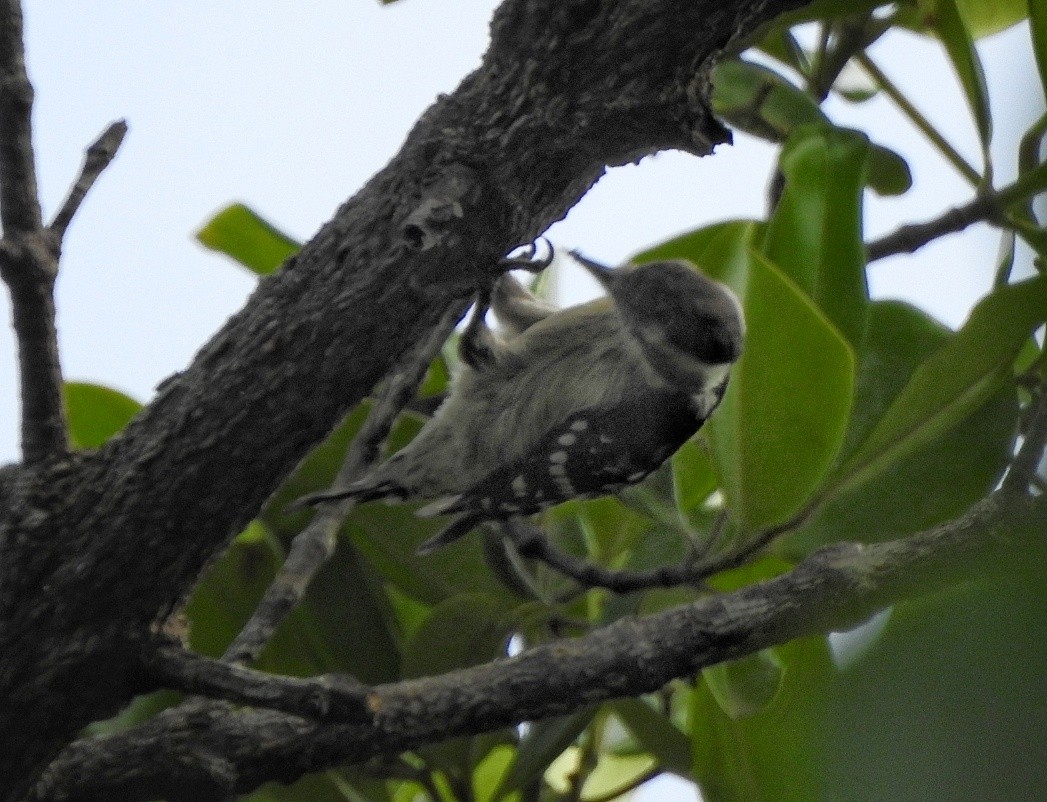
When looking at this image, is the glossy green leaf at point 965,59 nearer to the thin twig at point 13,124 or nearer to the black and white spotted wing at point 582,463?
the black and white spotted wing at point 582,463

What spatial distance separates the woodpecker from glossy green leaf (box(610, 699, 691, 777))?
46 centimetres

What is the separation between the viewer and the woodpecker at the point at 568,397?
238 cm

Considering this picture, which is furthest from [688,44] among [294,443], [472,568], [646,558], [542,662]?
[472,568]

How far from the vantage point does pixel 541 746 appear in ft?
6.37

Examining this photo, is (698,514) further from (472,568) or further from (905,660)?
(905,660)

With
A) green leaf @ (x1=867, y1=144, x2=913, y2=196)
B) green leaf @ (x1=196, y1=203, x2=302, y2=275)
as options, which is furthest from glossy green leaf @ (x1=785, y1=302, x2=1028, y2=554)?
green leaf @ (x1=196, y1=203, x2=302, y2=275)

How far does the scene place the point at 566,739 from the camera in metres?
1.92

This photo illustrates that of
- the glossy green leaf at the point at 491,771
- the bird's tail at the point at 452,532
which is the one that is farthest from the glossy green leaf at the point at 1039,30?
the glossy green leaf at the point at 491,771

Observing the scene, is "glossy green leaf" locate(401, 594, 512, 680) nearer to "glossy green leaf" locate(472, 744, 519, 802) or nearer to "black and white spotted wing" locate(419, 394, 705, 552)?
"black and white spotted wing" locate(419, 394, 705, 552)

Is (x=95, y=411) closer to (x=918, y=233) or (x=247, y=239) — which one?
(x=247, y=239)

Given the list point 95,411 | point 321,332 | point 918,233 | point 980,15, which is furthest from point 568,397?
point 321,332

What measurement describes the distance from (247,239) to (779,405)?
1102mm

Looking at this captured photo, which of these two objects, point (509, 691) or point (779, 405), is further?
point (779, 405)

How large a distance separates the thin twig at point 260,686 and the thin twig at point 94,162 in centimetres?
55
